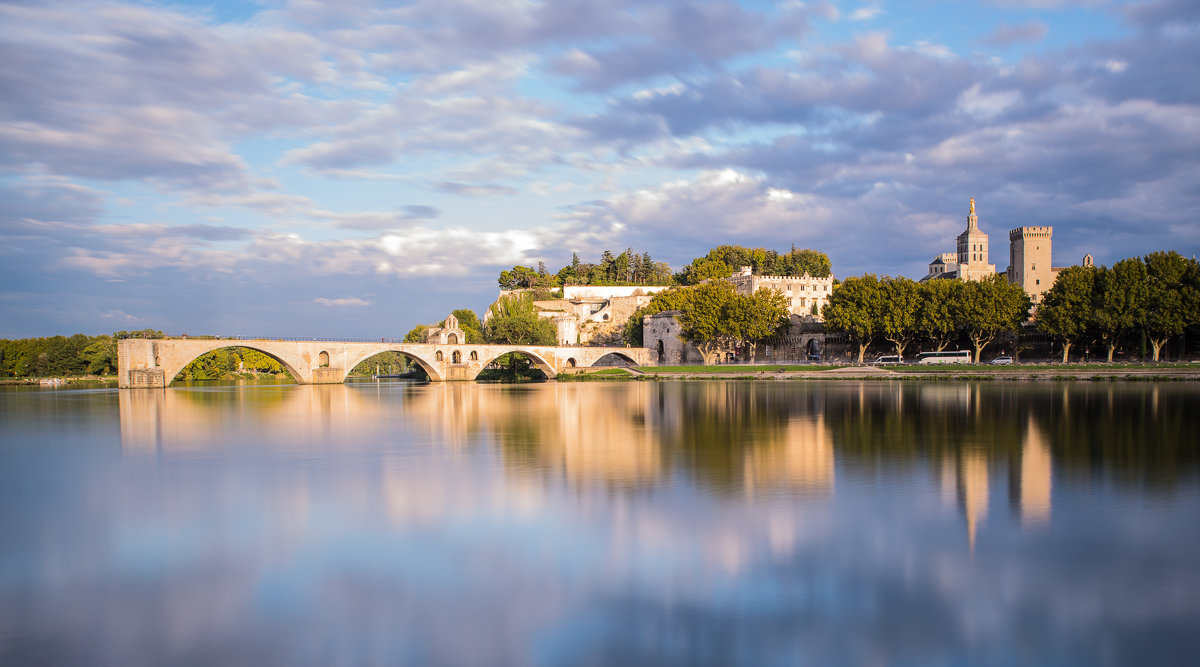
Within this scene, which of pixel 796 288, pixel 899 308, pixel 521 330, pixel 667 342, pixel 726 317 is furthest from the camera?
pixel 796 288

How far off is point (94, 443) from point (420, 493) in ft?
39.8

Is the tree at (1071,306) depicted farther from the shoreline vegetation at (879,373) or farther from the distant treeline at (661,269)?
the distant treeline at (661,269)

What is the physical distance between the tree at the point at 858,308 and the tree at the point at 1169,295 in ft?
50.0

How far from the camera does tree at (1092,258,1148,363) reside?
4353cm

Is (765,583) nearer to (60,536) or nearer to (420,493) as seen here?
(420,493)

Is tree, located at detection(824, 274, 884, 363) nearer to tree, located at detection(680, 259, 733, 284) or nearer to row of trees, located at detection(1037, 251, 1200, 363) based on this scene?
row of trees, located at detection(1037, 251, 1200, 363)

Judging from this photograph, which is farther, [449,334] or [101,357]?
[449,334]

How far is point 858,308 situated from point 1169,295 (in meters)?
17.8

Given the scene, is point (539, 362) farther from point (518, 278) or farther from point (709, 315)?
point (518, 278)

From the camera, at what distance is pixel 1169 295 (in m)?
42.7

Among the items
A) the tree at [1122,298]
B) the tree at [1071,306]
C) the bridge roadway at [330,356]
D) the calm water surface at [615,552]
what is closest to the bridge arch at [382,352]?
the bridge roadway at [330,356]

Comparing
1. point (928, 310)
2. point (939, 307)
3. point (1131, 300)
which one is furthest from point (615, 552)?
point (939, 307)

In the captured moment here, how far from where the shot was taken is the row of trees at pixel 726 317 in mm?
57750

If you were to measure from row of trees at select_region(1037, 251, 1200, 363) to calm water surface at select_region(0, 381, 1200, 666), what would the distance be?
31.9 metres
